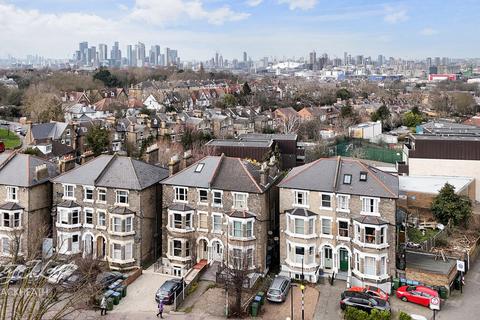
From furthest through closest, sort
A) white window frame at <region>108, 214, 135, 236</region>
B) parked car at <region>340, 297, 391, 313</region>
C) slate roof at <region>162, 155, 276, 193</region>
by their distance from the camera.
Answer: white window frame at <region>108, 214, 135, 236</region> < slate roof at <region>162, 155, 276, 193</region> < parked car at <region>340, 297, 391, 313</region>

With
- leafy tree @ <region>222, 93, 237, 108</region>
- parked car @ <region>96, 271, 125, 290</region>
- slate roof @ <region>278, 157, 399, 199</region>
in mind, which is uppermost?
leafy tree @ <region>222, 93, 237, 108</region>

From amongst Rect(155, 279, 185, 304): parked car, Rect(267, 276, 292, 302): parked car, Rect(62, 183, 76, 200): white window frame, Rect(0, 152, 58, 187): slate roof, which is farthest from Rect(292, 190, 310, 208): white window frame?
Rect(0, 152, 58, 187): slate roof

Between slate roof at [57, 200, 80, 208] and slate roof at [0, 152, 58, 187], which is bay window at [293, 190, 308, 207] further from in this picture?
slate roof at [0, 152, 58, 187]

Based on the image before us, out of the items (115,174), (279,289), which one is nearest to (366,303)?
(279,289)

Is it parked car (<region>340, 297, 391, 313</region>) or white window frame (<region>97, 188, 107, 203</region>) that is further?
white window frame (<region>97, 188, 107, 203</region>)

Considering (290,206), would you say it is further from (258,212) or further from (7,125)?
(7,125)

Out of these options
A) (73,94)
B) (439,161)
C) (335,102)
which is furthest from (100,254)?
(335,102)

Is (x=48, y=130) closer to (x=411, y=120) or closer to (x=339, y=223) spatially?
(x=339, y=223)

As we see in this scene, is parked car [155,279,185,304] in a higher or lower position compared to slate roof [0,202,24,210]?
lower
